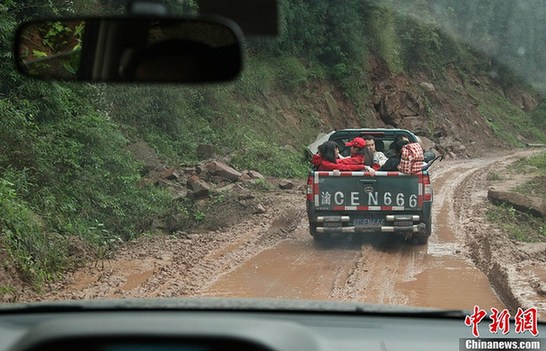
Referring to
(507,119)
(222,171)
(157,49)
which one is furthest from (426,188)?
(507,119)

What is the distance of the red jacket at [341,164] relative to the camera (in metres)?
12.6

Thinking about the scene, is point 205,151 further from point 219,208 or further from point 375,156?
point 375,156

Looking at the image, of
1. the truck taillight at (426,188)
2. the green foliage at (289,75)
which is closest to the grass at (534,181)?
the truck taillight at (426,188)

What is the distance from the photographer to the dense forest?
11.5m

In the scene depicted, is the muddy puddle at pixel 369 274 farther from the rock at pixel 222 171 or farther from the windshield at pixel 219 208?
the rock at pixel 222 171

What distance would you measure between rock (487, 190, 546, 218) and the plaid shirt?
4412 millimetres

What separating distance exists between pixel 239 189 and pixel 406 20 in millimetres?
32835

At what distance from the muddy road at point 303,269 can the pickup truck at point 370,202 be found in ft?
1.28

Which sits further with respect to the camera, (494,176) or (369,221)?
(494,176)

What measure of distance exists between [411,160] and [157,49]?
28.0 ft

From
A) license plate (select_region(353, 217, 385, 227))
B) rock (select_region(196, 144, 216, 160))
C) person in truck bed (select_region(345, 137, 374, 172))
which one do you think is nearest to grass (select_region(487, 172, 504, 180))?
rock (select_region(196, 144, 216, 160))

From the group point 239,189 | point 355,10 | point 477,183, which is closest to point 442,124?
point 355,10

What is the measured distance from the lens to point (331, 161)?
505 inches

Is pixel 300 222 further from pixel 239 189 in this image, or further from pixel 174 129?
pixel 174 129
